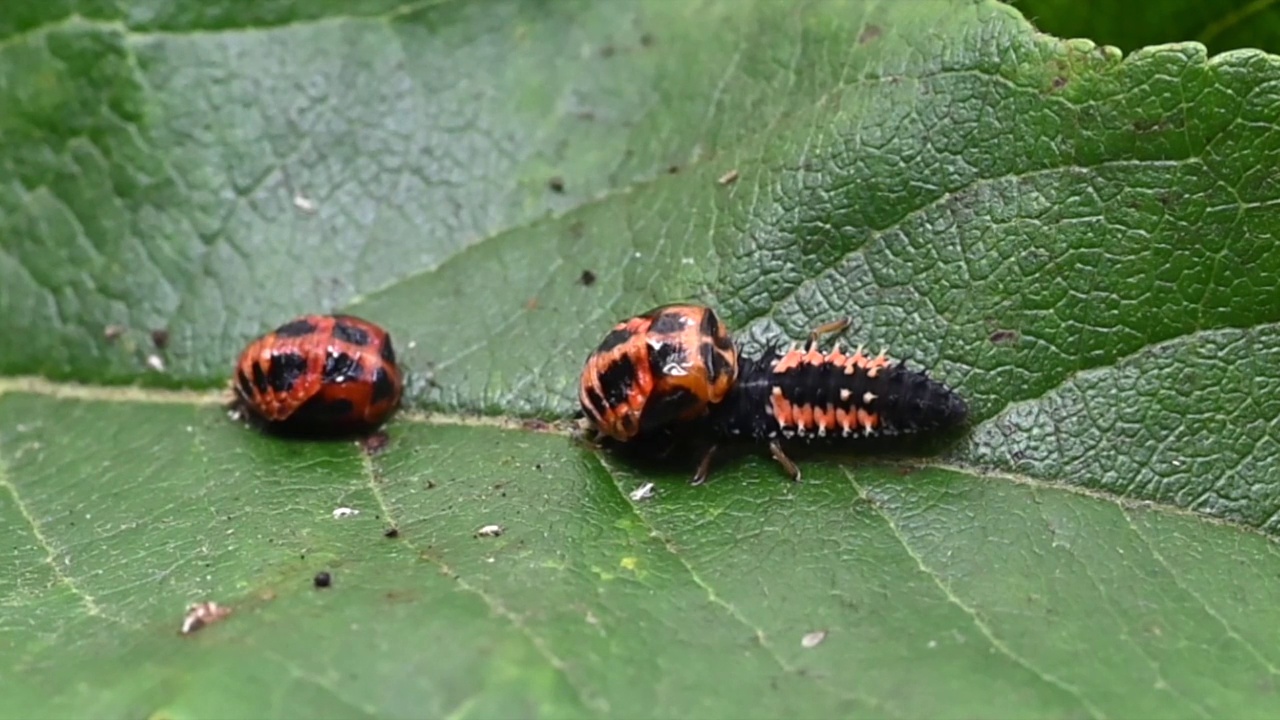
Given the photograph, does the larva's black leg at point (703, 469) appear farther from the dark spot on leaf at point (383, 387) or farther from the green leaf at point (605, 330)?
the dark spot on leaf at point (383, 387)

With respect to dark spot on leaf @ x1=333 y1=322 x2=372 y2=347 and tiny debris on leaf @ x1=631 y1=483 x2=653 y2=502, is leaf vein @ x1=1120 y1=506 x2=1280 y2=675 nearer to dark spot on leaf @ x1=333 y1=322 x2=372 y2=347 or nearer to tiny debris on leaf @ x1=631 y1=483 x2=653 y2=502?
tiny debris on leaf @ x1=631 y1=483 x2=653 y2=502

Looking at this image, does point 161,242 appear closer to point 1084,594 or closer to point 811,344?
point 811,344

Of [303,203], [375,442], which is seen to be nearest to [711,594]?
[375,442]

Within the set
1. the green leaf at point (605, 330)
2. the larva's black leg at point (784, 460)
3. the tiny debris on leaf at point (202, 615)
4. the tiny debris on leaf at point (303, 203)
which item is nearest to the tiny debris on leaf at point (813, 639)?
the green leaf at point (605, 330)

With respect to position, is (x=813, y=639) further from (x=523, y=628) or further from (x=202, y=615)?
(x=202, y=615)

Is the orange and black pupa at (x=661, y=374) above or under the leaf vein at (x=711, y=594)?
above

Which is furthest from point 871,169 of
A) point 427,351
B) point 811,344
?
point 427,351
